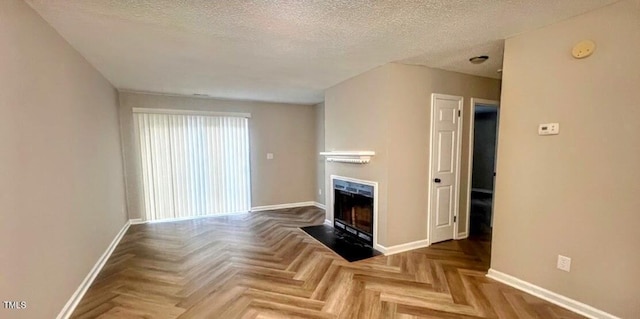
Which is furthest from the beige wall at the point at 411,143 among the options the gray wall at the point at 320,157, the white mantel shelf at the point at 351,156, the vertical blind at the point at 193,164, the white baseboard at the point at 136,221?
the white baseboard at the point at 136,221

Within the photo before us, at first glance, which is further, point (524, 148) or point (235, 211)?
point (235, 211)

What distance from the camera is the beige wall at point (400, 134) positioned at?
329 cm

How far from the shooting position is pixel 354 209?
4.02 metres

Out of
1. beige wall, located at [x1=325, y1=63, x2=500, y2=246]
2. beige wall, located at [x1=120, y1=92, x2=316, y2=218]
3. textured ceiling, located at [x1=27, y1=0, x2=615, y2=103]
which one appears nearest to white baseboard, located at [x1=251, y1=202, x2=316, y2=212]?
beige wall, located at [x1=120, y1=92, x2=316, y2=218]

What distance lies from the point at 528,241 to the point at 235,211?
492 cm

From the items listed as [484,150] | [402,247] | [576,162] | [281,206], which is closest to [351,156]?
[402,247]

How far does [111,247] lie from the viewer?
3482 millimetres

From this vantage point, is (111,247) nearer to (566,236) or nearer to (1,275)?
(1,275)

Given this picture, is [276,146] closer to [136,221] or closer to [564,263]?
[136,221]

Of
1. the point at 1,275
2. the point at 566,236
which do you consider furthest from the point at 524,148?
the point at 1,275

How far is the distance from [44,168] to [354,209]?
11.1 ft

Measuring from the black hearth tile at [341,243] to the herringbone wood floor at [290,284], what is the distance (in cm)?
13

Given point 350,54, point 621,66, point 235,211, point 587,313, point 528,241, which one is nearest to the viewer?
point 621,66

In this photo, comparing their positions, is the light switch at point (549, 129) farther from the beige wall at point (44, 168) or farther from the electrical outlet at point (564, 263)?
the beige wall at point (44, 168)
